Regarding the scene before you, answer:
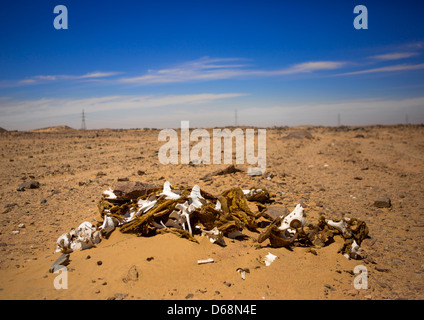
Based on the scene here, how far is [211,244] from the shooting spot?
12.3 ft

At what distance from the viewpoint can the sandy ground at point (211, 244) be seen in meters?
2.96

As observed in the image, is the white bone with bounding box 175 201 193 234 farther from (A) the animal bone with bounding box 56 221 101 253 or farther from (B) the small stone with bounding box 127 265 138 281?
(A) the animal bone with bounding box 56 221 101 253

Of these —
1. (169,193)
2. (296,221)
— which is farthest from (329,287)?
(169,193)

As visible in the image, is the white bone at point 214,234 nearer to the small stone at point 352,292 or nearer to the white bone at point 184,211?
the white bone at point 184,211

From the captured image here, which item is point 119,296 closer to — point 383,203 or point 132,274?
point 132,274

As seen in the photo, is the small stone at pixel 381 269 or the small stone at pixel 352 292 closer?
the small stone at pixel 352 292

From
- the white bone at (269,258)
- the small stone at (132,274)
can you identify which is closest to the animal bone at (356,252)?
the white bone at (269,258)

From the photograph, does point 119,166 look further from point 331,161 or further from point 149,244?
point 331,161

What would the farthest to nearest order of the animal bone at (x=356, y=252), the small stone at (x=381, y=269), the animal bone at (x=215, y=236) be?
the animal bone at (x=215, y=236), the animal bone at (x=356, y=252), the small stone at (x=381, y=269)

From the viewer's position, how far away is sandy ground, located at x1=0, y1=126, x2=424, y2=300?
117 inches

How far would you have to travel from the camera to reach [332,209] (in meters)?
5.42

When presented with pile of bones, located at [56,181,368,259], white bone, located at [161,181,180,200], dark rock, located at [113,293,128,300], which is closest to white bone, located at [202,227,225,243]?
pile of bones, located at [56,181,368,259]

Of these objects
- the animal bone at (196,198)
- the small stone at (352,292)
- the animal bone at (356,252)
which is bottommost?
the small stone at (352,292)

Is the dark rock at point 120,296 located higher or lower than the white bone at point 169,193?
lower
